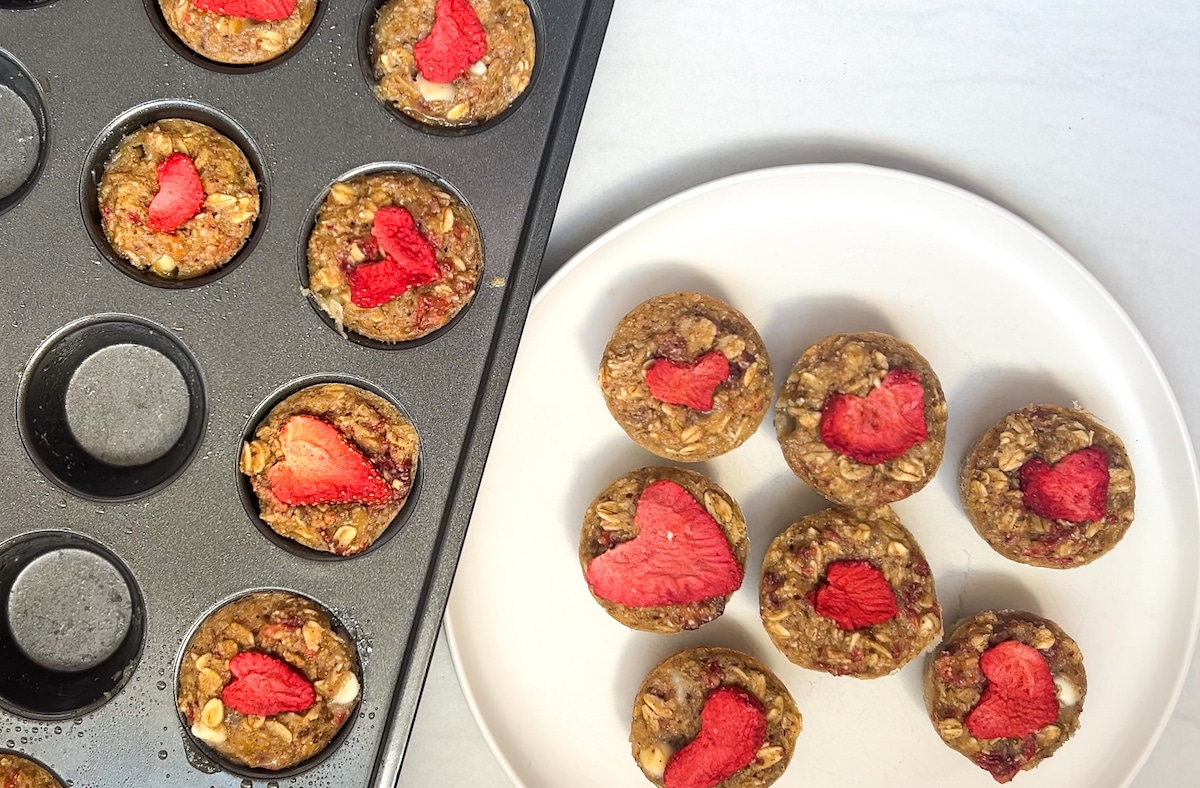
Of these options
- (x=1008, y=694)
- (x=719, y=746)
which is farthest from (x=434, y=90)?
(x=1008, y=694)

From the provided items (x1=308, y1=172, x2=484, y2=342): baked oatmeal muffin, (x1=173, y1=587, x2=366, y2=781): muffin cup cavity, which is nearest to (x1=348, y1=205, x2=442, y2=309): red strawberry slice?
(x1=308, y1=172, x2=484, y2=342): baked oatmeal muffin

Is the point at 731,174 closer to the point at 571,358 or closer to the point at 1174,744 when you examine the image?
the point at 571,358

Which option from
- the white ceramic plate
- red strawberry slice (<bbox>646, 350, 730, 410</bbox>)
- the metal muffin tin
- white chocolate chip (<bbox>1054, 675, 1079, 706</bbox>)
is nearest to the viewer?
the metal muffin tin

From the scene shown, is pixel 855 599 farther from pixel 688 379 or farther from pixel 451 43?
pixel 451 43

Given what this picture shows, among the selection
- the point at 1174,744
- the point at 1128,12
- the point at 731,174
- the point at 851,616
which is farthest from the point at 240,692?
the point at 1128,12

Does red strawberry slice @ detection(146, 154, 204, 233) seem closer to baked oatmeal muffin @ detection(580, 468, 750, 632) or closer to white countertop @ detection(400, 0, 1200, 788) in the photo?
white countertop @ detection(400, 0, 1200, 788)
